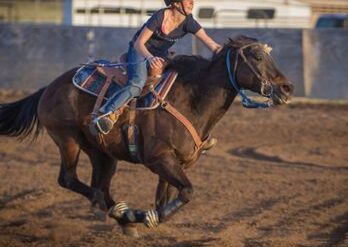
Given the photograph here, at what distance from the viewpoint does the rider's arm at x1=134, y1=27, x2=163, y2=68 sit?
7168 mm

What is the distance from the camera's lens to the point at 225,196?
31.2ft

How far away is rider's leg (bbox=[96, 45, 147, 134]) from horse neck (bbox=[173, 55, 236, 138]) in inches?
17.9

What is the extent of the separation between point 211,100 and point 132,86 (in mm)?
709

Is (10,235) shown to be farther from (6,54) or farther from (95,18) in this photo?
(95,18)

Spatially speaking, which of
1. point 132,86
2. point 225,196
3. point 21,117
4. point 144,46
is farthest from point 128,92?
point 225,196

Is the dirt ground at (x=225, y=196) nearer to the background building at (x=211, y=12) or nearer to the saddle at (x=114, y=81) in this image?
the saddle at (x=114, y=81)

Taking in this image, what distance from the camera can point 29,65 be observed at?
19250mm

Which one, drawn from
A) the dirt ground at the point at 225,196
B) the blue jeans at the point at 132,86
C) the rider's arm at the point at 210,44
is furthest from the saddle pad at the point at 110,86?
the dirt ground at the point at 225,196

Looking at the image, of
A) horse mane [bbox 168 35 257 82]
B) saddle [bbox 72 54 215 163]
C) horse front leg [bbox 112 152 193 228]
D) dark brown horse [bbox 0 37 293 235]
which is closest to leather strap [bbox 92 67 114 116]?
saddle [bbox 72 54 215 163]

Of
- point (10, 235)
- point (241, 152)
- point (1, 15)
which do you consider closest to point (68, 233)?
point (10, 235)

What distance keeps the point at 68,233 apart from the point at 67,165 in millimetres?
684

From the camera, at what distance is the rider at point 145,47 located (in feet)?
23.6

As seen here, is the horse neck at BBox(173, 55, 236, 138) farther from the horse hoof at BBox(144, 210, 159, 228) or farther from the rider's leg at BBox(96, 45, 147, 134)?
the horse hoof at BBox(144, 210, 159, 228)

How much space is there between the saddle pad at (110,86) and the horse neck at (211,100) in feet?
0.81
